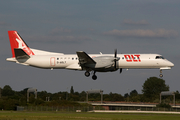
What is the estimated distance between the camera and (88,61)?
40.3 meters

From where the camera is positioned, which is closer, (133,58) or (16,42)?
(133,58)

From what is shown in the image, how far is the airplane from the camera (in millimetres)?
39750

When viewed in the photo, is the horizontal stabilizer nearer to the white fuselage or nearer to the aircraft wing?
the white fuselage

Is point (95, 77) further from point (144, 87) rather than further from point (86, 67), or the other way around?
point (144, 87)

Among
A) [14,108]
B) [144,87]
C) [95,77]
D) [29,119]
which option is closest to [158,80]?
[144,87]

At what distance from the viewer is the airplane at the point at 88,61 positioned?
1565 inches

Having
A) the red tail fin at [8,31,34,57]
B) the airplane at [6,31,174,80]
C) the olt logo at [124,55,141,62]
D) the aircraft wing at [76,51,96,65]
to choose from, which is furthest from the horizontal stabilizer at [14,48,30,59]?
the olt logo at [124,55,141,62]

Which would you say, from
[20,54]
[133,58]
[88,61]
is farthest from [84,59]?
[20,54]

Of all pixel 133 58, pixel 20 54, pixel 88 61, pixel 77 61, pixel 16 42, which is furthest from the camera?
pixel 16 42

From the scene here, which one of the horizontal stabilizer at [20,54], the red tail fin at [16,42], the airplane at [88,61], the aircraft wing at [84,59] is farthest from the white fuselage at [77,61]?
the red tail fin at [16,42]

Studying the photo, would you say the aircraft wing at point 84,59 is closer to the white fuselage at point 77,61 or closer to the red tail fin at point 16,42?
the white fuselage at point 77,61

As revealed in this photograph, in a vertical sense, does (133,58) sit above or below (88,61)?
above

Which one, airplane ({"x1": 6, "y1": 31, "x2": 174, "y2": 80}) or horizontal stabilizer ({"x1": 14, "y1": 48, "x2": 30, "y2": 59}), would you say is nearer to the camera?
airplane ({"x1": 6, "y1": 31, "x2": 174, "y2": 80})

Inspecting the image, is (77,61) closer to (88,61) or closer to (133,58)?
(88,61)
